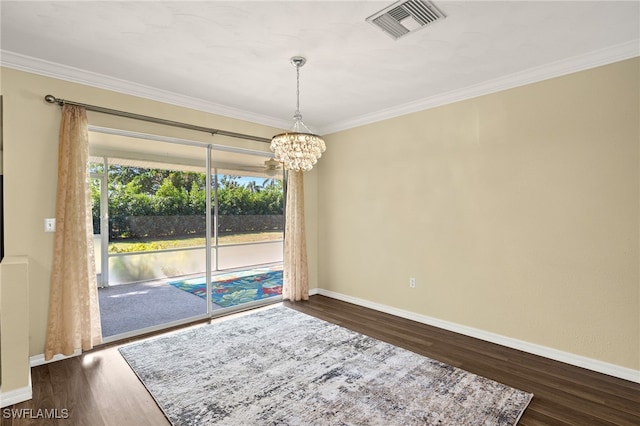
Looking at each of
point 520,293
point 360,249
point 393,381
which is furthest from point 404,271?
point 393,381

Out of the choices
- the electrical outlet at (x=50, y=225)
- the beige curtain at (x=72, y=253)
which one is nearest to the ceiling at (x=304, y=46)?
the beige curtain at (x=72, y=253)

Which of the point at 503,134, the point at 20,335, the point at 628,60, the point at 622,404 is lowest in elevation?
the point at 622,404

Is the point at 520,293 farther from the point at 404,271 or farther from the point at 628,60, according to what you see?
the point at 628,60

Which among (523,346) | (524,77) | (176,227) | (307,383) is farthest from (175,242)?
(524,77)

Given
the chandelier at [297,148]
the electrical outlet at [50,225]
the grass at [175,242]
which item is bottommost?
the grass at [175,242]

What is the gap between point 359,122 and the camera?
15.3 ft

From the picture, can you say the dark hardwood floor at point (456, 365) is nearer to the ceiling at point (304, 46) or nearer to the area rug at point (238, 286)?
the area rug at point (238, 286)

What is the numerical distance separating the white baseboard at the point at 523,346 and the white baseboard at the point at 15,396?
3.68m

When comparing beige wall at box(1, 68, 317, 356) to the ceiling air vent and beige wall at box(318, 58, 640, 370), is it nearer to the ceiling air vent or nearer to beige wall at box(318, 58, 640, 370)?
the ceiling air vent

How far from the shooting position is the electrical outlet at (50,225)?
9.80 feet

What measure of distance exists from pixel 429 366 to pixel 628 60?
3117 mm

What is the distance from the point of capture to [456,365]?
2.86m

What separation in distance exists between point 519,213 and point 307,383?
264 cm

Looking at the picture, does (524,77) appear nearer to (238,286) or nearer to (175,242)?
(175,242)
